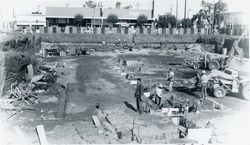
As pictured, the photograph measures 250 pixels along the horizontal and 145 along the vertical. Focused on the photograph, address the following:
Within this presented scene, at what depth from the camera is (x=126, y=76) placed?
861 inches

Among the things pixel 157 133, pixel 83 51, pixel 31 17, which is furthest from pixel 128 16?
pixel 157 133

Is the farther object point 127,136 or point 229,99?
point 229,99

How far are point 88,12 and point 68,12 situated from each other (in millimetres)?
4493

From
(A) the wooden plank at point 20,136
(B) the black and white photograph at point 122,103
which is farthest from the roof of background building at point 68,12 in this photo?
(A) the wooden plank at point 20,136

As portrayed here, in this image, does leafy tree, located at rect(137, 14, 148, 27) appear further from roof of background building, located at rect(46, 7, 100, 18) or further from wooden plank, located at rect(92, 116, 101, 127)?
wooden plank, located at rect(92, 116, 101, 127)

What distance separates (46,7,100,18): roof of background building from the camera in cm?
7165

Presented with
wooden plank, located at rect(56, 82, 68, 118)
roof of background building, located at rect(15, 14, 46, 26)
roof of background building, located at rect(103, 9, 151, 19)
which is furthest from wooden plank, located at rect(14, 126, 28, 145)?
roof of background building, located at rect(15, 14, 46, 26)

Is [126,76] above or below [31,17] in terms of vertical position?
below

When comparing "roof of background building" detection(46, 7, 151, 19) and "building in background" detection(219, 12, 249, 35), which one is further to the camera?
"roof of background building" detection(46, 7, 151, 19)

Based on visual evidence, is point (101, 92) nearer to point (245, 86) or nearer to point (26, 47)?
point (245, 86)

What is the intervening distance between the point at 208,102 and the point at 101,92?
5.81m

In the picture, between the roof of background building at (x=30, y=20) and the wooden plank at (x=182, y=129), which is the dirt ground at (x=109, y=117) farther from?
the roof of background building at (x=30, y=20)

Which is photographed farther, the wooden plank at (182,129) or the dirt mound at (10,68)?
the dirt mound at (10,68)

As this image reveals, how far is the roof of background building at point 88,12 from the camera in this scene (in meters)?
71.8
